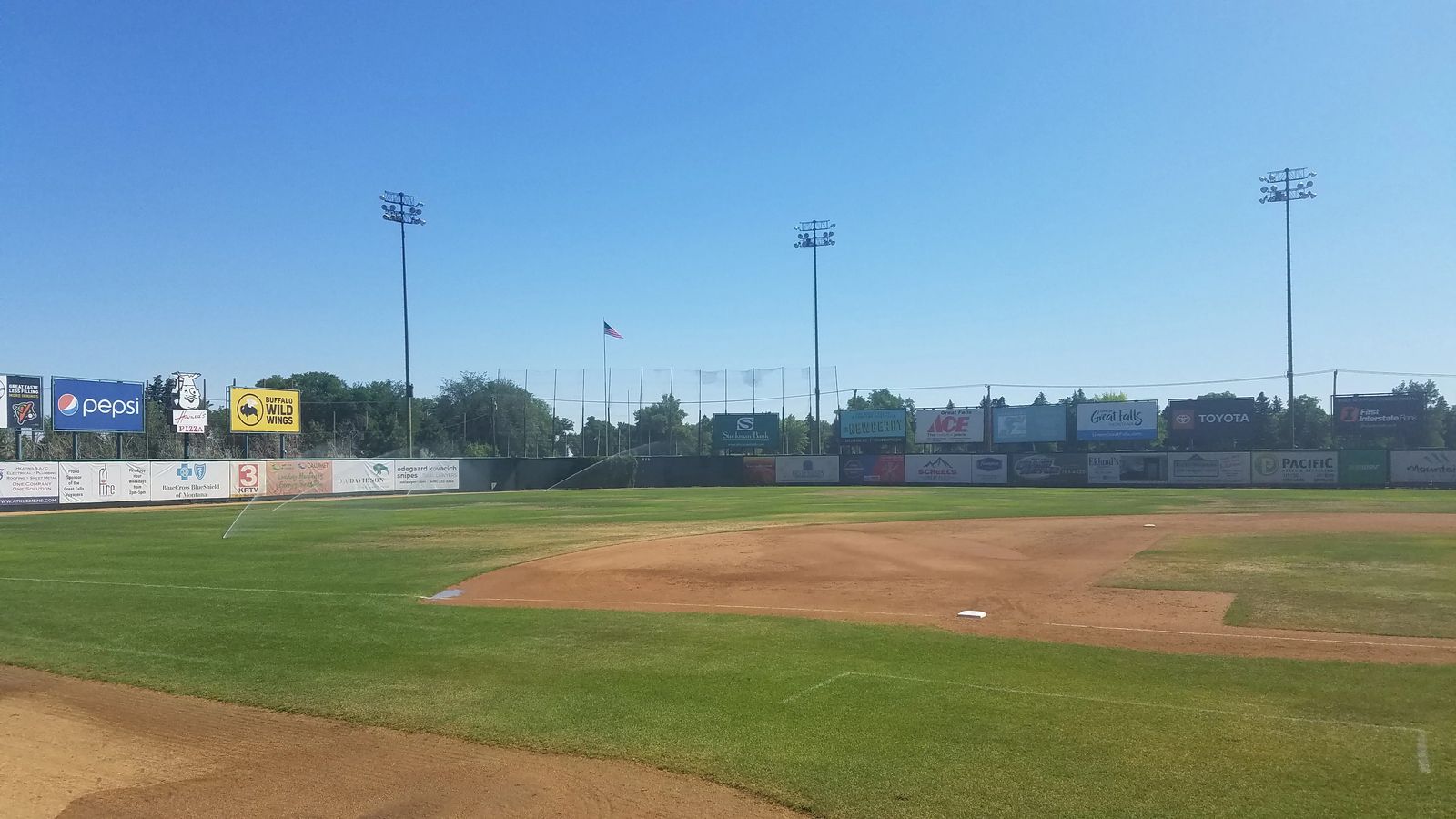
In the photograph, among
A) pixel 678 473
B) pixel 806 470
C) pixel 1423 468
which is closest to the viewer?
pixel 1423 468

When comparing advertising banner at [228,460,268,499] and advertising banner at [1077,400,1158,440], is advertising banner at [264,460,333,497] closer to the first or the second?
advertising banner at [228,460,268,499]

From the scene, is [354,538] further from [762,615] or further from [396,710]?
[396,710]

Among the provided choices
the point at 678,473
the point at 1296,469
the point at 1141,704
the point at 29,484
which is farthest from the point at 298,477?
the point at 1296,469

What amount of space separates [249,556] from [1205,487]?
5052 cm

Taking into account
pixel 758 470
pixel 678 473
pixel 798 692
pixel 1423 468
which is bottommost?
pixel 678 473

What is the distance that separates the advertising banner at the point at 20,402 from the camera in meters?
40.8

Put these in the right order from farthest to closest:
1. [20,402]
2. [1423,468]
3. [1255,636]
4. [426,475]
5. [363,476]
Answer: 1. [426,475]
2. [363,476]
3. [1423,468]
4. [20,402]
5. [1255,636]

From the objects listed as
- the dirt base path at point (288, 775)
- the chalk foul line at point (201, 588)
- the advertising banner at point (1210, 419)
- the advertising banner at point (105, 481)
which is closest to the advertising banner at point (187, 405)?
the advertising banner at point (105, 481)

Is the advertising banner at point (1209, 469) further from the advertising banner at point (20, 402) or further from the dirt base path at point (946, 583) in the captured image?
the advertising banner at point (20, 402)

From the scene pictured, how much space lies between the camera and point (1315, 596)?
1384 cm

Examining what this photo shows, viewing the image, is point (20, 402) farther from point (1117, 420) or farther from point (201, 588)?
point (1117, 420)

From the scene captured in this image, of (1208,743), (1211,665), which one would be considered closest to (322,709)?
Result: (1208,743)

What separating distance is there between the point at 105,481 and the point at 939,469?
48.5m

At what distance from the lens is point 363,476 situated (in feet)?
172
